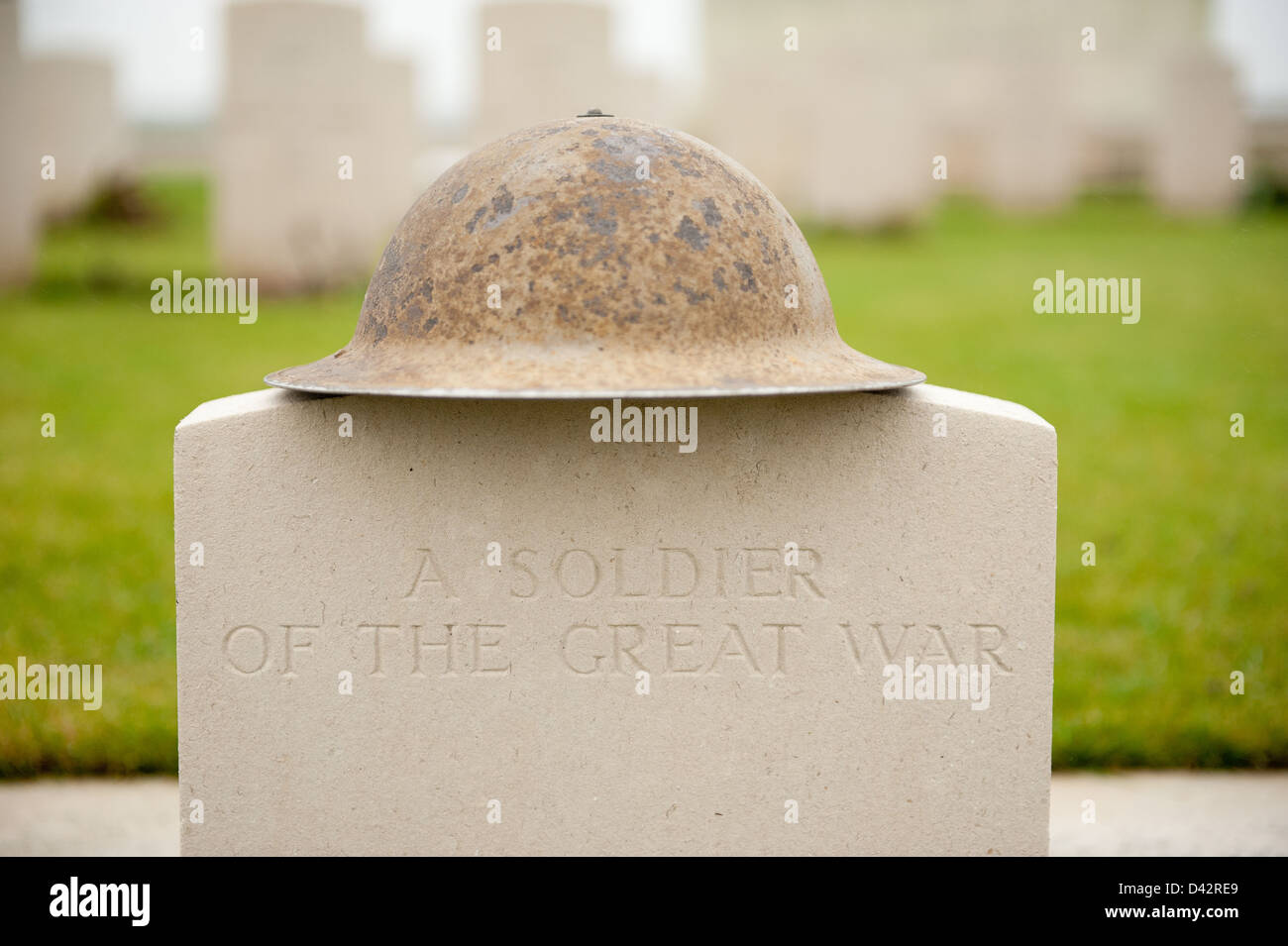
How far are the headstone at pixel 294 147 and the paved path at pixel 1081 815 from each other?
9298mm

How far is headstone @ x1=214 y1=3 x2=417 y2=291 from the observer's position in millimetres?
12797

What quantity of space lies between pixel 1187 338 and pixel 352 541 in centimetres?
1122

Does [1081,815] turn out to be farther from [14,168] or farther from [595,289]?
[14,168]

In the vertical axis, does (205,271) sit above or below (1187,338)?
above

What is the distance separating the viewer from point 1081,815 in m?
4.34

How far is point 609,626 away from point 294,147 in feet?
35.5

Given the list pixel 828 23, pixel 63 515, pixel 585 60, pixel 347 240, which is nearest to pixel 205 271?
pixel 347 240

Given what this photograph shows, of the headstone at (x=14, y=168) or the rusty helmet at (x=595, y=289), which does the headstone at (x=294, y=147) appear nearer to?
the headstone at (x=14, y=168)

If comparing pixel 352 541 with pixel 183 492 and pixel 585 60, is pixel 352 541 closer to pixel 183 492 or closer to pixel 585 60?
pixel 183 492

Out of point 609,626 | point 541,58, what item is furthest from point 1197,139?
point 609,626

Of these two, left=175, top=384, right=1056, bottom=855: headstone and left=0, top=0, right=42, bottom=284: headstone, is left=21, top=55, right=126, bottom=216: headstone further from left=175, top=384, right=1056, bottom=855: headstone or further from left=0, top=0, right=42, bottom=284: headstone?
left=175, top=384, right=1056, bottom=855: headstone

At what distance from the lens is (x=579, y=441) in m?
3.45

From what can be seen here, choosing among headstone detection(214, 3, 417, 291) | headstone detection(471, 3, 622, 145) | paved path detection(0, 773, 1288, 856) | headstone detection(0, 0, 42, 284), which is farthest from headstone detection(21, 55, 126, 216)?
paved path detection(0, 773, 1288, 856)

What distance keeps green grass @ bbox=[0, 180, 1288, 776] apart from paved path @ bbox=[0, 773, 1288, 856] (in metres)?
0.16
